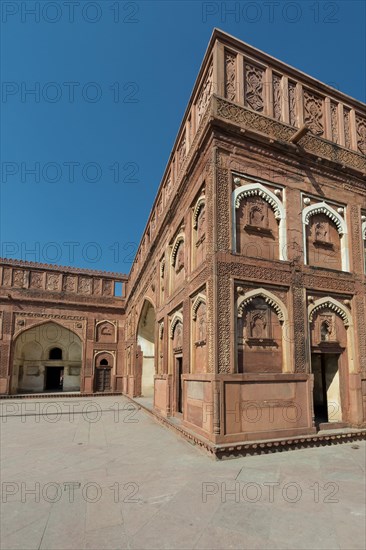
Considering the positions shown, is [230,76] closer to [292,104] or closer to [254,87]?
[254,87]

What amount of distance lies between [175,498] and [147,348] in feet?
44.8

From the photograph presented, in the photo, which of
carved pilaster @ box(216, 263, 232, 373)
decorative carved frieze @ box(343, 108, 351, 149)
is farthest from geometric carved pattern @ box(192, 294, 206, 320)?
decorative carved frieze @ box(343, 108, 351, 149)

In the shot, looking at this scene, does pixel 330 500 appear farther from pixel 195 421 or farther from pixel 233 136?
pixel 233 136

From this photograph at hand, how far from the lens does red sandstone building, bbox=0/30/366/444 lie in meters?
6.62

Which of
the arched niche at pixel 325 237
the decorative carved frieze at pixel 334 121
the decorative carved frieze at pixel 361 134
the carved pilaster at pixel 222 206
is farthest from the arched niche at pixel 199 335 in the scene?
the decorative carved frieze at pixel 361 134

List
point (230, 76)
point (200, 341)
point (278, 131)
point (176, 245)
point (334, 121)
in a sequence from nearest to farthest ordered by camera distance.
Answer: point (200, 341) → point (230, 76) → point (278, 131) → point (334, 121) → point (176, 245)

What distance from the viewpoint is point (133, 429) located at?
8.74m

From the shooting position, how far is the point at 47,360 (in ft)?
75.8

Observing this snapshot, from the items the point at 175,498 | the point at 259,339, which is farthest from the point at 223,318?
the point at 175,498

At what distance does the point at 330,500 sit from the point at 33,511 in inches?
122

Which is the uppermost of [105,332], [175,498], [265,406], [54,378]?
[105,332]

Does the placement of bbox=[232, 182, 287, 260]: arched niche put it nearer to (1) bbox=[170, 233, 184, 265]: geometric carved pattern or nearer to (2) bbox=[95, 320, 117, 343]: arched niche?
(1) bbox=[170, 233, 184, 265]: geometric carved pattern

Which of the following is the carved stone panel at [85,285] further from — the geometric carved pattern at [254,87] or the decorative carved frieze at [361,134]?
the decorative carved frieze at [361,134]

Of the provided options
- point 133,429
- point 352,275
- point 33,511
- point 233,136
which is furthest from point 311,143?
point 33,511
